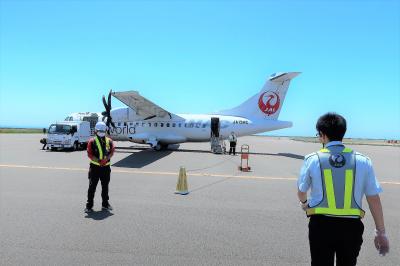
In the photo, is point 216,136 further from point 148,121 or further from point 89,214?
point 89,214

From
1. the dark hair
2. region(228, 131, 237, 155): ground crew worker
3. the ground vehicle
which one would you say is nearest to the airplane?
region(228, 131, 237, 155): ground crew worker

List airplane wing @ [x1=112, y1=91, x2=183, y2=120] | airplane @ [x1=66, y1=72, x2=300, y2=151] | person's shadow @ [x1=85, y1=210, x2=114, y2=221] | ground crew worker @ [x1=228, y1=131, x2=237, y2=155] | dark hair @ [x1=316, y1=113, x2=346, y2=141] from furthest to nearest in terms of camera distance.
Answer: airplane @ [x1=66, y1=72, x2=300, y2=151], ground crew worker @ [x1=228, y1=131, x2=237, y2=155], airplane wing @ [x1=112, y1=91, x2=183, y2=120], person's shadow @ [x1=85, y1=210, x2=114, y2=221], dark hair @ [x1=316, y1=113, x2=346, y2=141]

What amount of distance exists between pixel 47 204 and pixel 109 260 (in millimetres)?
4004

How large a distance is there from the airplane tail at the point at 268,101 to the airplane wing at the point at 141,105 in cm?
592

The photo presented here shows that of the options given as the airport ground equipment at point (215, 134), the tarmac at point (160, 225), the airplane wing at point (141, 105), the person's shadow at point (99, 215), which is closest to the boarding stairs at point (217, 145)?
the airport ground equipment at point (215, 134)

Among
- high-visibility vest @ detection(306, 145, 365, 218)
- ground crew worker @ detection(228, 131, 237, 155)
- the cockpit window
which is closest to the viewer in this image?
high-visibility vest @ detection(306, 145, 365, 218)

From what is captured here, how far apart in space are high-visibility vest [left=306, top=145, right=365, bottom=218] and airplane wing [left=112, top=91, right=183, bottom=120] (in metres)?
19.1

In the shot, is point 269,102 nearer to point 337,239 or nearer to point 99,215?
point 99,215

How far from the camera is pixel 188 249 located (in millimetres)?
5465

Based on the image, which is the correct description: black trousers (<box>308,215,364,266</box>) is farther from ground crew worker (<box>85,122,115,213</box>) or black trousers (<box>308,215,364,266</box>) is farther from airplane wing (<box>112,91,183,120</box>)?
airplane wing (<box>112,91,183,120</box>)

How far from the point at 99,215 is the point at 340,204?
553 cm

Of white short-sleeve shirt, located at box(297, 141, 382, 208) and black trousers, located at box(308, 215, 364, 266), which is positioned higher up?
white short-sleeve shirt, located at box(297, 141, 382, 208)

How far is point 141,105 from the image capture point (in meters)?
25.2

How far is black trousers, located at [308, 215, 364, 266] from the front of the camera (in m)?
3.18
